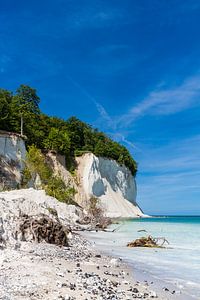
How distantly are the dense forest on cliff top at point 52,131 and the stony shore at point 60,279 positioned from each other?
149ft

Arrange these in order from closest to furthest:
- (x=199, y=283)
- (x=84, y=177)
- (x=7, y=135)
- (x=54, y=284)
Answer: (x=54, y=284) < (x=199, y=283) < (x=7, y=135) < (x=84, y=177)

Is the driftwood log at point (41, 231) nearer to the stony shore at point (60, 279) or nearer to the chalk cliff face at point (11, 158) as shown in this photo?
the stony shore at point (60, 279)

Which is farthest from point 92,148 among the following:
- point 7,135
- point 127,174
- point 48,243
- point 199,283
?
point 199,283

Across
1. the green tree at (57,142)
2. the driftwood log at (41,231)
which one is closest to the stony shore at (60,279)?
the driftwood log at (41,231)

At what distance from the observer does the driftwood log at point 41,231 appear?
12.5m

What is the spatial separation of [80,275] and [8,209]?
5.54m

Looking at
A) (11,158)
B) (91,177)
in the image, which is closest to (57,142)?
(91,177)

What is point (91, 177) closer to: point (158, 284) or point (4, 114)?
point (4, 114)

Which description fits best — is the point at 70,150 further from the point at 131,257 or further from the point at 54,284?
the point at 54,284

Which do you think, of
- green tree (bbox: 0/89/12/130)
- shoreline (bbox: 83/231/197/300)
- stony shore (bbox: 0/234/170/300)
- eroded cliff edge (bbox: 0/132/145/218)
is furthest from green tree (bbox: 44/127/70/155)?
shoreline (bbox: 83/231/197/300)

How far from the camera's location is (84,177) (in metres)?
62.8

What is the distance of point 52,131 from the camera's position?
196 feet

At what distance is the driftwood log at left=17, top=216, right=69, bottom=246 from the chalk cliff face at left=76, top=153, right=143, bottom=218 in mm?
46145

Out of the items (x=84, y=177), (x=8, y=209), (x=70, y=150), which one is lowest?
(x=8, y=209)
